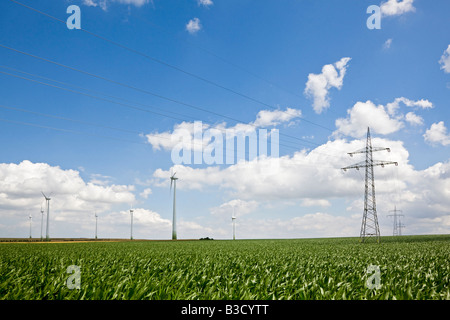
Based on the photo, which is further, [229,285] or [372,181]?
[372,181]

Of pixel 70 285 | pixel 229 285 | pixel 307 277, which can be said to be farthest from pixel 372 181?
pixel 70 285

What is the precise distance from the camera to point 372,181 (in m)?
38.9

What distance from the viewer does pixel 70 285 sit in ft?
24.3

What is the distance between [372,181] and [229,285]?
3632cm
